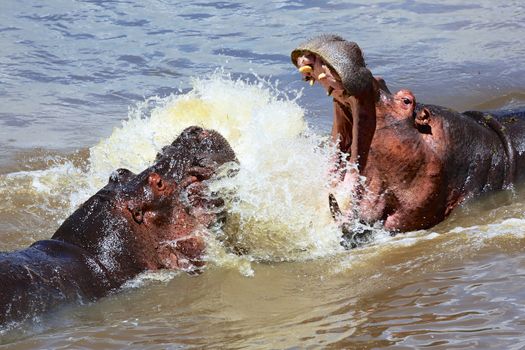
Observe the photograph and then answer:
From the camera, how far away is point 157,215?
5863 millimetres

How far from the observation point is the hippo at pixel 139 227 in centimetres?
549

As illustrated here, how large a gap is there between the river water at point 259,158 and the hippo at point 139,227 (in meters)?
0.12

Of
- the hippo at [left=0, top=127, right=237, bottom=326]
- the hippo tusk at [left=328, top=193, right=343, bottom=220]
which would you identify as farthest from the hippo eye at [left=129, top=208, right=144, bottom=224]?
the hippo tusk at [left=328, top=193, right=343, bottom=220]

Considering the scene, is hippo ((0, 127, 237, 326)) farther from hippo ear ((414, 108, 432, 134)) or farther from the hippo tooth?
hippo ear ((414, 108, 432, 134))

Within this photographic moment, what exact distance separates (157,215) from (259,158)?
123cm

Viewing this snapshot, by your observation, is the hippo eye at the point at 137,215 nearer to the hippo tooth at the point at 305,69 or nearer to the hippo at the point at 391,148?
the hippo at the point at 391,148

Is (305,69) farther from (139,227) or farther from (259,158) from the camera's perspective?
(139,227)

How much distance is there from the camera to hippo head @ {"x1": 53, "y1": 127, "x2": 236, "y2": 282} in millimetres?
5719

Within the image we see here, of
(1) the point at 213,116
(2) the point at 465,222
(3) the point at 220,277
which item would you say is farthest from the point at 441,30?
(3) the point at 220,277

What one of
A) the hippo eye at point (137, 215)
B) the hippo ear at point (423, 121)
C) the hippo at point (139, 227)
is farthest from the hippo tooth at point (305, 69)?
the hippo eye at point (137, 215)

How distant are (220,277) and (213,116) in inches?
136

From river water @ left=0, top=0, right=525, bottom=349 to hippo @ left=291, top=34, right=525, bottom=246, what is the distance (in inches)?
5.6

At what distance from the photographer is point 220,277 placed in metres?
5.90

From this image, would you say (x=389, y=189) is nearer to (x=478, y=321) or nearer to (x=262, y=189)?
(x=262, y=189)
